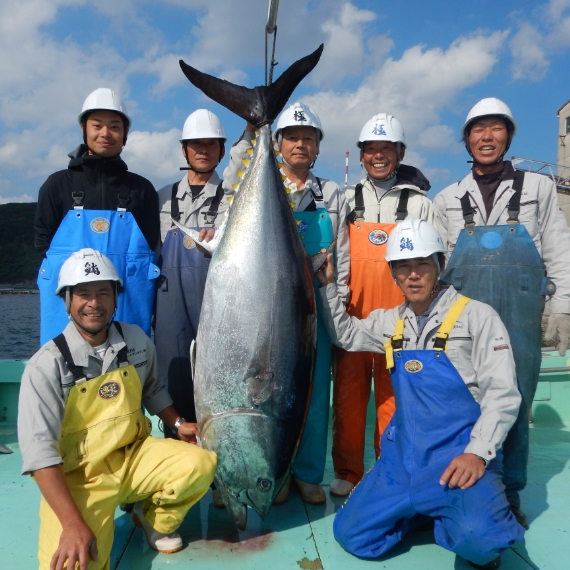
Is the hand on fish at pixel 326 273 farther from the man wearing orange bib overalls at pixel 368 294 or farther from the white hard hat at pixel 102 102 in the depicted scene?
the white hard hat at pixel 102 102

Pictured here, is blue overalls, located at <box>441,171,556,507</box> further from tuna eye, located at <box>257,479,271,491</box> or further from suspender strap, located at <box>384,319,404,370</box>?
tuna eye, located at <box>257,479,271,491</box>

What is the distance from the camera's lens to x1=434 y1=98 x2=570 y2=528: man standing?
9.51ft

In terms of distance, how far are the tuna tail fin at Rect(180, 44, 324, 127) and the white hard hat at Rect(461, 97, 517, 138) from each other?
1.03m

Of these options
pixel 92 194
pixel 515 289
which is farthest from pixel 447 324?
pixel 92 194

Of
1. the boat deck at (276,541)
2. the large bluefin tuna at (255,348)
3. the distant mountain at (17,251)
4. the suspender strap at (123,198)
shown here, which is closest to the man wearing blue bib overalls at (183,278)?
the suspender strap at (123,198)

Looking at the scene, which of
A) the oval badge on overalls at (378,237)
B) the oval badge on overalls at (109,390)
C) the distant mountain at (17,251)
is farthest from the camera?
the distant mountain at (17,251)

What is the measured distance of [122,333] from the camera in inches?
102

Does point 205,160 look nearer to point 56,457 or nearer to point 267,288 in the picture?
point 267,288

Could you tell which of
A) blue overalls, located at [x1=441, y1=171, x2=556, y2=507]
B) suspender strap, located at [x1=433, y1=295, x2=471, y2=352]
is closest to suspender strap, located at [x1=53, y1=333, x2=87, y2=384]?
suspender strap, located at [x1=433, y1=295, x2=471, y2=352]

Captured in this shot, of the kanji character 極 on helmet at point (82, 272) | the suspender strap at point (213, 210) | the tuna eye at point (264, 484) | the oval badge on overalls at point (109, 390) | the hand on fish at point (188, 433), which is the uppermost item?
the suspender strap at point (213, 210)

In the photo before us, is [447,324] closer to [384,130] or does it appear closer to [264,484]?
[264,484]

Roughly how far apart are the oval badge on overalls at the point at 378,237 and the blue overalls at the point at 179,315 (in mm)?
1025

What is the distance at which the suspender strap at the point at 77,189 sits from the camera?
3.03 m

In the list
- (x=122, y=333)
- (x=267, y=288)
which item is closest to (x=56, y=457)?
(x=122, y=333)
